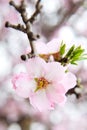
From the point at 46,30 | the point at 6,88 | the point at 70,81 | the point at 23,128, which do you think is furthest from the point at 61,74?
the point at 6,88

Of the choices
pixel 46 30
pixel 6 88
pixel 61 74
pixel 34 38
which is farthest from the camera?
pixel 6 88

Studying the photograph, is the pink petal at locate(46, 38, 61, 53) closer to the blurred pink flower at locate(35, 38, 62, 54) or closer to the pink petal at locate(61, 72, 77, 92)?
the blurred pink flower at locate(35, 38, 62, 54)

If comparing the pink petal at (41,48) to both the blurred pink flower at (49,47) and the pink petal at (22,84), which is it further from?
the pink petal at (22,84)

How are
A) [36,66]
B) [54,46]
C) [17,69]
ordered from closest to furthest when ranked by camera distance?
1. [36,66]
2. [54,46]
3. [17,69]

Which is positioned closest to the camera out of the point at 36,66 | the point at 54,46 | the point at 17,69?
the point at 36,66

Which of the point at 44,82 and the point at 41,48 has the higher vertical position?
the point at 41,48

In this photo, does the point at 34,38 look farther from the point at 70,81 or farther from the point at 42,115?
the point at 42,115

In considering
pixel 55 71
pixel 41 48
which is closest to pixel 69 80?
pixel 55 71

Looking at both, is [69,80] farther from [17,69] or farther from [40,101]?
[17,69]
